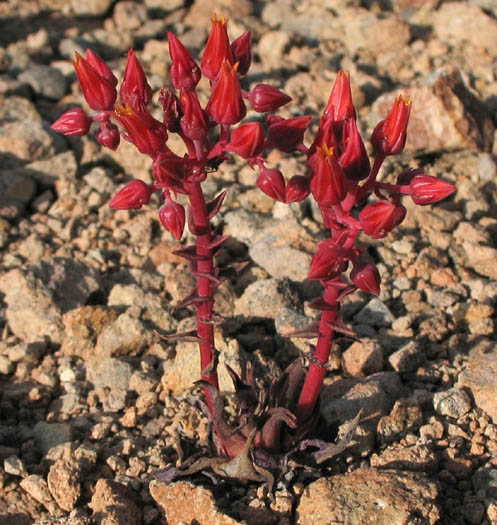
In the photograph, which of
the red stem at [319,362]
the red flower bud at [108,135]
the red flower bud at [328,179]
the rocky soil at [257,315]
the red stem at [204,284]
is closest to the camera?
the red flower bud at [328,179]

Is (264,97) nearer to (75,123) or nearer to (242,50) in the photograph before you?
(242,50)

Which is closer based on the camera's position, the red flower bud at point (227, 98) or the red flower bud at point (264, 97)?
the red flower bud at point (227, 98)

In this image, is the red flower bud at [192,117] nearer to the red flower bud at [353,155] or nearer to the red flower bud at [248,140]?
the red flower bud at [248,140]

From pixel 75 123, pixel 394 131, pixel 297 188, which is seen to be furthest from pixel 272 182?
pixel 75 123

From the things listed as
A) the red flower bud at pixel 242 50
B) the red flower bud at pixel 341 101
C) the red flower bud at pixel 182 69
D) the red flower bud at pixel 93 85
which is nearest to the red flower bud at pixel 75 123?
the red flower bud at pixel 93 85

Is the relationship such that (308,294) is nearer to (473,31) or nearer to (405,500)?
(405,500)

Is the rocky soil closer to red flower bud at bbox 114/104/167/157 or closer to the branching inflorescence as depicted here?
the branching inflorescence

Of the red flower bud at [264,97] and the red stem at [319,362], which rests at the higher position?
the red flower bud at [264,97]
